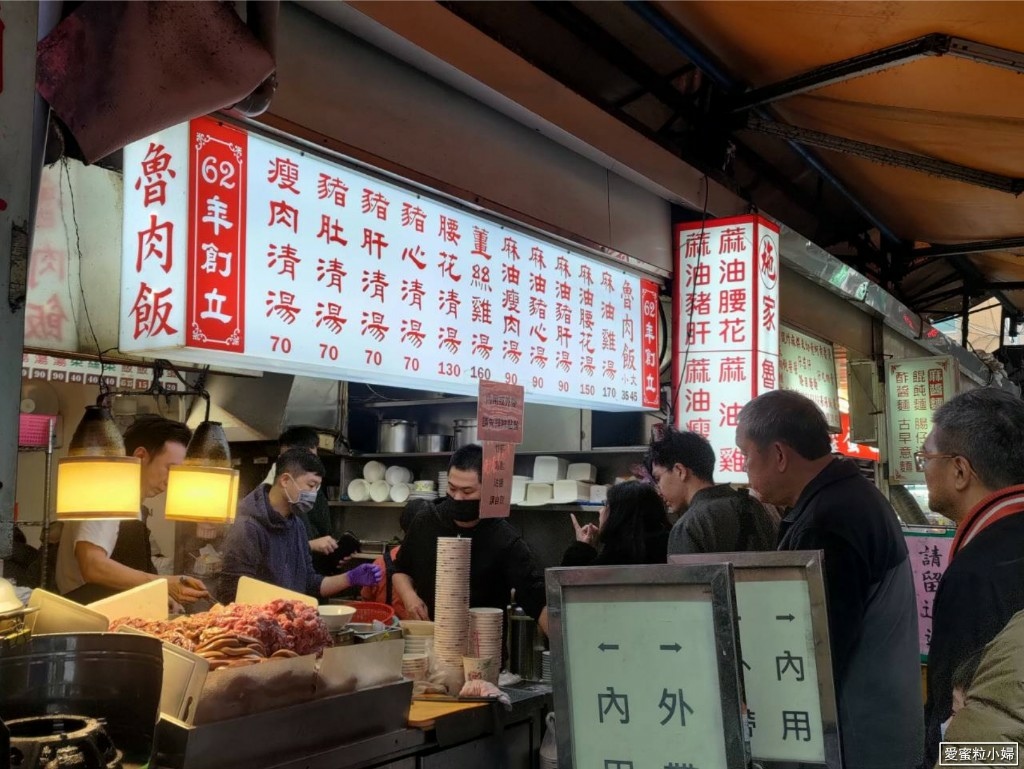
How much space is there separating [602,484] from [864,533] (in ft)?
17.5

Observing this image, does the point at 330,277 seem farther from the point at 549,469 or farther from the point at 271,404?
the point at 271,404

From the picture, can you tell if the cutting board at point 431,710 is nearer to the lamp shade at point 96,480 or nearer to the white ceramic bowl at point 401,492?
the lamp shade at point 96,480

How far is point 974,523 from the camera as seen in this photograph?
2449 mm

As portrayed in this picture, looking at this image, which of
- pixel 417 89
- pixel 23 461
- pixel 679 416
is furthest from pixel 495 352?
pixel 23 461

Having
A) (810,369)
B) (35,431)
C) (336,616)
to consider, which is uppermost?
(810,369)

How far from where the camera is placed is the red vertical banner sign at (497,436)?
3855mm

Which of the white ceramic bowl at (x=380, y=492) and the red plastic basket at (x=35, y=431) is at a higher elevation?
the red plastic basket at (x=35, y=431)

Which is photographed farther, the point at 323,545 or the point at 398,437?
the point at 398,437

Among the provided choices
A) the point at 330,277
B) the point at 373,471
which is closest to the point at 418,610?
the point at 330,277

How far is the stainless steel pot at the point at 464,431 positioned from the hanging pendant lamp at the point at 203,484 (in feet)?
14.0

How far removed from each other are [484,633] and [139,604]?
1442 mm

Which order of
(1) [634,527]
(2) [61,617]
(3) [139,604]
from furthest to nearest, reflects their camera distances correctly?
(1) [634,527] < (3) [139,604] < (2) [61,617]

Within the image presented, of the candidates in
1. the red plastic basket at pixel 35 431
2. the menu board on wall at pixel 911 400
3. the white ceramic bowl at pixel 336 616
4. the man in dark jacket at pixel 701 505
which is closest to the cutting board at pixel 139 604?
the white ceramic bowl at pixel 336 616

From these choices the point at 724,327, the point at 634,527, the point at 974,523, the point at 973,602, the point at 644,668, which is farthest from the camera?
the point at 724,327
